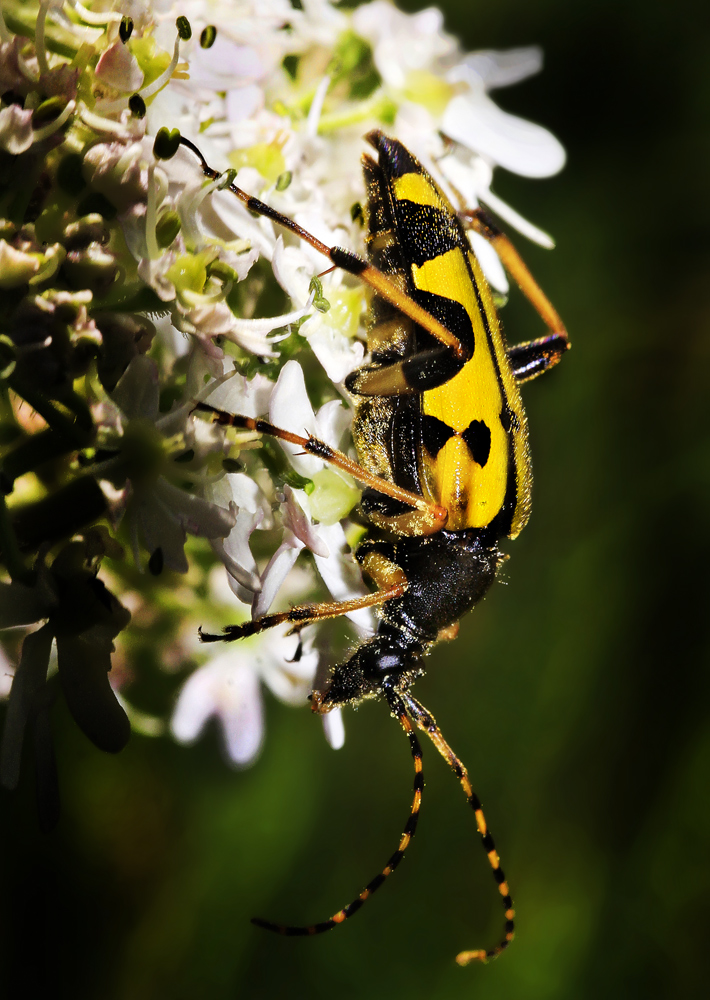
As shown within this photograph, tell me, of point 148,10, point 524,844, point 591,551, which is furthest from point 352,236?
point 524,844

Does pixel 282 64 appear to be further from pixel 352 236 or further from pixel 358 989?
pixel 358 989

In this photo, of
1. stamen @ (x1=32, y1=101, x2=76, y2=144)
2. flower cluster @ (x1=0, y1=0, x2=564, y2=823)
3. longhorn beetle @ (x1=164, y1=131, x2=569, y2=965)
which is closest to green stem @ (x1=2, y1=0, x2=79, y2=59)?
flower cluster @ (x1=0, y1=0, x2=564, y2=823)

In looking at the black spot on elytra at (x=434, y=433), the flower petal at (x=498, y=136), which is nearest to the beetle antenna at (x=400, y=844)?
the black spot on elytra at (x=434, y=433)

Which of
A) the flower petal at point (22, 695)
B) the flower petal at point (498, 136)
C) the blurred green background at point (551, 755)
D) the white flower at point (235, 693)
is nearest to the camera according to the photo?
the flower petal at point (22, 695)

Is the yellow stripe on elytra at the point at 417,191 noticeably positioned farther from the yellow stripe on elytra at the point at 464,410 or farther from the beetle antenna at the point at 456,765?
the beetle antenna at the point at 456,765

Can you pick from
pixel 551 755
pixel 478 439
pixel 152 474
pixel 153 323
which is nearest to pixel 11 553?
pixel 152 474

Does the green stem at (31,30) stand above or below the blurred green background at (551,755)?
above
